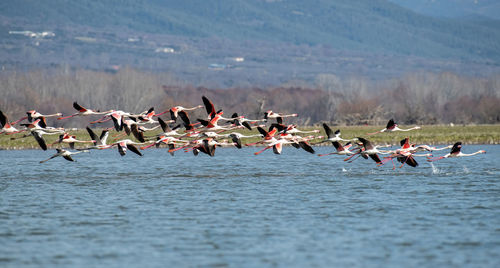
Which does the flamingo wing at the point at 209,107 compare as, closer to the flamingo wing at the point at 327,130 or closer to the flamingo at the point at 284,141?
the flamingo at the point at 284,141

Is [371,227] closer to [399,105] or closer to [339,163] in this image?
[339,163]

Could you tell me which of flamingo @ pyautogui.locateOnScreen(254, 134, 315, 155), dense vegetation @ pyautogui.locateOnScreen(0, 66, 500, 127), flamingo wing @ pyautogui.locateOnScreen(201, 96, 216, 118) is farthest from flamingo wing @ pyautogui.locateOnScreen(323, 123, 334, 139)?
dense vegetation @ pyautogui.locateOnScreen(0, 66, 500, 127)

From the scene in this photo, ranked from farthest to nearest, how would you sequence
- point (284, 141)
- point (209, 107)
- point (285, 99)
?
point (285, 99), point (284, 141), point (209, 107)

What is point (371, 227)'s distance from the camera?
831 inches

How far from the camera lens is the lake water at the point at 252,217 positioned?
18.2 metres

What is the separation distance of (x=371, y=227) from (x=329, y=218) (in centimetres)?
175

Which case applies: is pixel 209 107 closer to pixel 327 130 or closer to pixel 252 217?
pixel 327 130

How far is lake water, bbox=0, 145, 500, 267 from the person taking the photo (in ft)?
59.6

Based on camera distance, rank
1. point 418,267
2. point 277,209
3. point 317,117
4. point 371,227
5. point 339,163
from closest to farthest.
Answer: point 418,267 → point 371,227 → point 277,209 → point 339,163 → point 317,117

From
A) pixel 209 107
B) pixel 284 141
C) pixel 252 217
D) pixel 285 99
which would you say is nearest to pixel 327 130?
pixel 284 141

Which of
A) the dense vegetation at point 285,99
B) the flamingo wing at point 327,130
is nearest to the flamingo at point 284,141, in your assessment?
the flamingo wing at point 327,130

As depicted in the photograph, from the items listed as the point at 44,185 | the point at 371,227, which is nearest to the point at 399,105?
the point at 44,185

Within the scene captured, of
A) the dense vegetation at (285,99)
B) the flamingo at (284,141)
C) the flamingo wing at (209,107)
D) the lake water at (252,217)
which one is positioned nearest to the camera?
the lake water at (252,217)

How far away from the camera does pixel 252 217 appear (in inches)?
900
